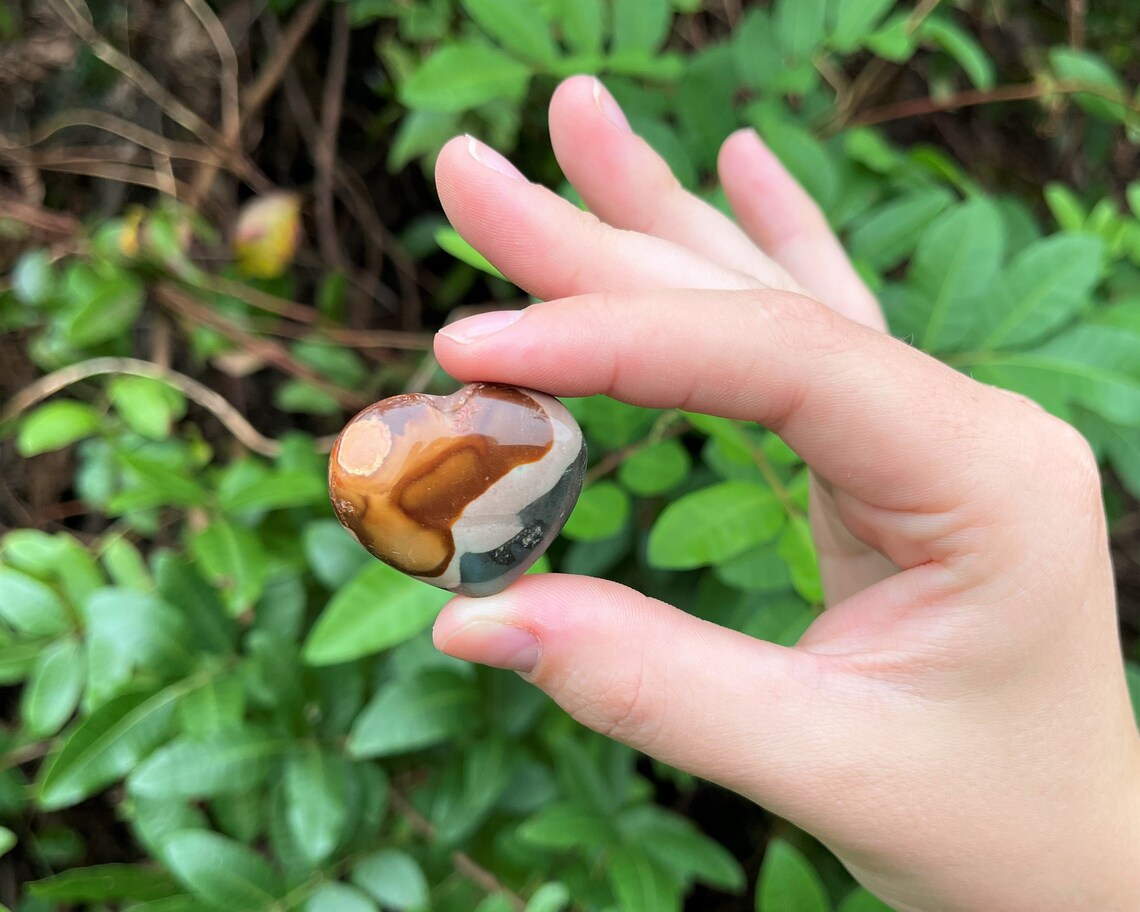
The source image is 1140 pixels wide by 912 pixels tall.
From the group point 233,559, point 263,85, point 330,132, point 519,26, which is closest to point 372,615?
point 233,559

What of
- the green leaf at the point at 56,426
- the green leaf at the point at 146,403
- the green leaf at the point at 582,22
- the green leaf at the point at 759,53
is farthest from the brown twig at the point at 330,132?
the green leaf at the point at 759,53

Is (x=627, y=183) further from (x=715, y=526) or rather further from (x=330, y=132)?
(x=330, y=132)

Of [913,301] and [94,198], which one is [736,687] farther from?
[94,198]

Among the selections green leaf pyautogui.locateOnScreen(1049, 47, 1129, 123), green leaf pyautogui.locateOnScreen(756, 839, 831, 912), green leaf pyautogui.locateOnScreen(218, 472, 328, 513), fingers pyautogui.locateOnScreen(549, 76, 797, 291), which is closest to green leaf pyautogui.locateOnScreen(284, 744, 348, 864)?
green leaf pyautogui.locateOnScreen(218, 472, 328, 513)

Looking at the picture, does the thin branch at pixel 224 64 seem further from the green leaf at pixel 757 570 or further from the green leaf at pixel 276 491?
the green leaf at pixel 757 570

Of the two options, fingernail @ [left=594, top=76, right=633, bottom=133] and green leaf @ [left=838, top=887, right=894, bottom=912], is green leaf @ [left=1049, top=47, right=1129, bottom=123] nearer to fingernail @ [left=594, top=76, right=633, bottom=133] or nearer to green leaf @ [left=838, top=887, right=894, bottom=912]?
fingernail @ [left=594, top=76, right=633, bottom=133]

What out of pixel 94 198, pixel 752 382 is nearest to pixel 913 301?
pixel 752 382
